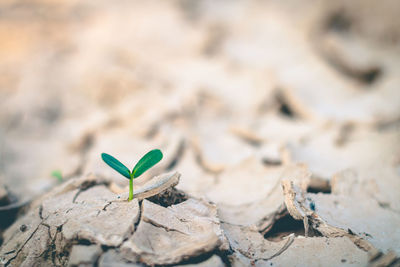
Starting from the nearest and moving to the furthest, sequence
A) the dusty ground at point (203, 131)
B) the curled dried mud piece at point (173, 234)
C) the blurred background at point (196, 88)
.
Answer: the curled dried mud piece at point (173, 234) → the dusty ground at point (203, 131) → the blurred background at point (196, 88)

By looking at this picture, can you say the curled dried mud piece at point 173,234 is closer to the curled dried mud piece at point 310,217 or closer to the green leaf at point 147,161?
the green leaf at point 147,161

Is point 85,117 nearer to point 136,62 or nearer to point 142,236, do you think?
point 136,62

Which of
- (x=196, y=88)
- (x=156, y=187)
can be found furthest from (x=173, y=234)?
(x=196, y=88)

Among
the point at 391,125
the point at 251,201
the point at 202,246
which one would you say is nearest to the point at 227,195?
the point at 251,201

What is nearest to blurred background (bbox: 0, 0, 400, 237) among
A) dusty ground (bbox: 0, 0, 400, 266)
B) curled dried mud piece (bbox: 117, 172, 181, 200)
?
dusty ground (bbox: 0, 0, 400, 266)

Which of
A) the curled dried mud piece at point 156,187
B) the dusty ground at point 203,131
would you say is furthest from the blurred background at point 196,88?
the curled dried mud piece at point 156,187

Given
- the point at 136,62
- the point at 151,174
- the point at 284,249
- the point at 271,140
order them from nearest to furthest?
1. the point at 284,249
2. the point at 151,174
3. the point at 271,140
4. the point at 136,62

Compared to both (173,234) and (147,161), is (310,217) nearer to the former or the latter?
(173,234)
